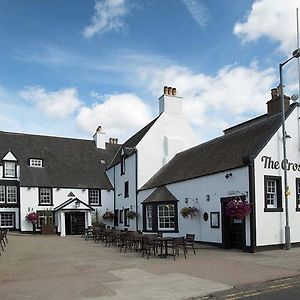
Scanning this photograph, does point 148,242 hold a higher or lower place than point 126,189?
lower

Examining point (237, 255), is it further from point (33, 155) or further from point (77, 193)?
point (33, 155)

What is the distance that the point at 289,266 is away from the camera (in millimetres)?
13266

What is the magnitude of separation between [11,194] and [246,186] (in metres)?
24.1

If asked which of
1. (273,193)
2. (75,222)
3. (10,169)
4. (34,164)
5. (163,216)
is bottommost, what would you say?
(75,222)

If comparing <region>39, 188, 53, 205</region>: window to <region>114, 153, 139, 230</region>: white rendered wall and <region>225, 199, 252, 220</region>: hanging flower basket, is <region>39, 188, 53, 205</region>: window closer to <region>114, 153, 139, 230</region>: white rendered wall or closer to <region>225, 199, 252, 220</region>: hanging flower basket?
<region>114, 153, 139, 230</region>: white rendered wall

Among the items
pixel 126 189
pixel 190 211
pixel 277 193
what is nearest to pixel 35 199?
pixel 126 189

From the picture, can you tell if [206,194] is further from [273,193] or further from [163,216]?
[163,216]

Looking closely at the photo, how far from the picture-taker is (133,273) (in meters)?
12.4

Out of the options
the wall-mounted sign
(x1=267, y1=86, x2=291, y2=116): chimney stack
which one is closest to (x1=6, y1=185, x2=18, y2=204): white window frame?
(x1=267, y1=86, x2=291, y2=116): chimney stack

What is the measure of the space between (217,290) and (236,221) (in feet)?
35.0

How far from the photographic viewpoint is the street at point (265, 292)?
880cm

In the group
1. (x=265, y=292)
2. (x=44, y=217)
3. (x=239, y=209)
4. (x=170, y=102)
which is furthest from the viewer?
(x=44, y=217)

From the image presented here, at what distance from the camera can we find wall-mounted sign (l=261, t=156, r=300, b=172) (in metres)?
19.3

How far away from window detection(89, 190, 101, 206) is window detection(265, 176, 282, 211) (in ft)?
71.2
